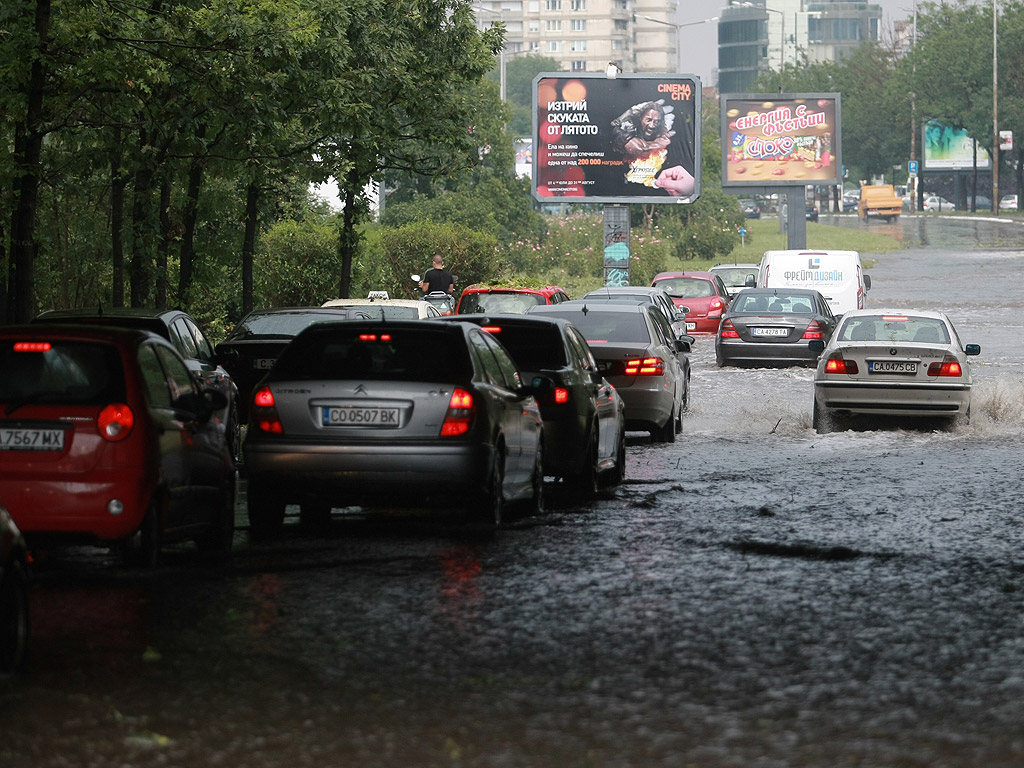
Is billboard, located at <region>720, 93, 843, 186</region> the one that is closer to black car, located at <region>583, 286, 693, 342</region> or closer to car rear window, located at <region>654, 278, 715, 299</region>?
car rear window, located at <region>654, 278, 715, 299</region>

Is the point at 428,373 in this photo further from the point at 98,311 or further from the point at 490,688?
the point at 98,311

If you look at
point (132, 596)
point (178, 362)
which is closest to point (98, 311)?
point (178, 362)

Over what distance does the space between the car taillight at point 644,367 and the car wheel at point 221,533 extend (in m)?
8.49

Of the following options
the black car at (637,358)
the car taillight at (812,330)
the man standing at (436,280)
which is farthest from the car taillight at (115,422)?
the man standing at (436,280)

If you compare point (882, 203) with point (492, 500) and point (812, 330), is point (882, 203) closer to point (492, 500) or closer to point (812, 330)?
point (812, 330)

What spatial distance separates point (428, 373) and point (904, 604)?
11.9 ft

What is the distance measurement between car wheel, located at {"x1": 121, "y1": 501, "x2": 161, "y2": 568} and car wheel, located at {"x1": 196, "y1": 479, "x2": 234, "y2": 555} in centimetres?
97

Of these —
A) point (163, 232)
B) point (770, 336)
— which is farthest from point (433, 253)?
point (163, 232)

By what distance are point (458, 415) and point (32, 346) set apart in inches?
106

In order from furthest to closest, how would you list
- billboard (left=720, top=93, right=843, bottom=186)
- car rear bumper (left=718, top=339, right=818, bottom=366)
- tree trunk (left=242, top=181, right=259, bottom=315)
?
billboard (left=720, top=93, right=843, bottom=186)
car rear bumper (left=718, top=339, right=818, bottom=366)
tree trunk (left=242, top=181, right=259, bottom=315)

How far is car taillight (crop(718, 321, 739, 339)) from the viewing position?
31781 mm

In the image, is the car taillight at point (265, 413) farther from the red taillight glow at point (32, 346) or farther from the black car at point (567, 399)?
the black car at point (567, 399)

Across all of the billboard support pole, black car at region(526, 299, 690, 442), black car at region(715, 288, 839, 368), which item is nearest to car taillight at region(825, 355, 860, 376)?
black car at region(526, 299, 690, 442)

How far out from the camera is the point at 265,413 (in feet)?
38.3
